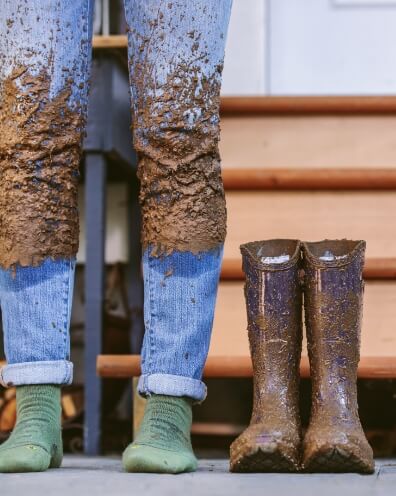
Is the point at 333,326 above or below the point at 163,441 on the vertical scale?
above

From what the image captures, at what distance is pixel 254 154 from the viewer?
2.11 meters

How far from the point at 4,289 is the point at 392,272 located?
0.84 m

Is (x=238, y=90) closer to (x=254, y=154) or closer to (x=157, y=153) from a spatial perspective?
(x=254, y=154)

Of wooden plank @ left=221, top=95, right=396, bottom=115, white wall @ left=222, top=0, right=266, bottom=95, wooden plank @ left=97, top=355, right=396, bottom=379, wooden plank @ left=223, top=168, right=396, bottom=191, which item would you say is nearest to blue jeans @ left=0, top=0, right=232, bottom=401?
wooden plank @ left=97, top=355, right=396, bottom=379

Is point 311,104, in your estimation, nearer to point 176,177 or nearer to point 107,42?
point 107,42

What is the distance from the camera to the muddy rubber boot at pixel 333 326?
121 cm

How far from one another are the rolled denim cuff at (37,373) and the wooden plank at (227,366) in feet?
1.30

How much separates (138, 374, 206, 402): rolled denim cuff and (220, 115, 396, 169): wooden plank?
0.93 metres

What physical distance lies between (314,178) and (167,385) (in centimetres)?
84

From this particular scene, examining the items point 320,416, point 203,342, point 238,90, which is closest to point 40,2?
point 203,342

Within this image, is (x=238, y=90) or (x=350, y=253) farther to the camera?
(x=238, y=90)

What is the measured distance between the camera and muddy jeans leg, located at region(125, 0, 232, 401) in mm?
1270

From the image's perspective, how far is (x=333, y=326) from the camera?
49.0 inches

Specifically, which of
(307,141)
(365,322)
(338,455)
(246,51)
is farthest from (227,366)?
(246,51)
